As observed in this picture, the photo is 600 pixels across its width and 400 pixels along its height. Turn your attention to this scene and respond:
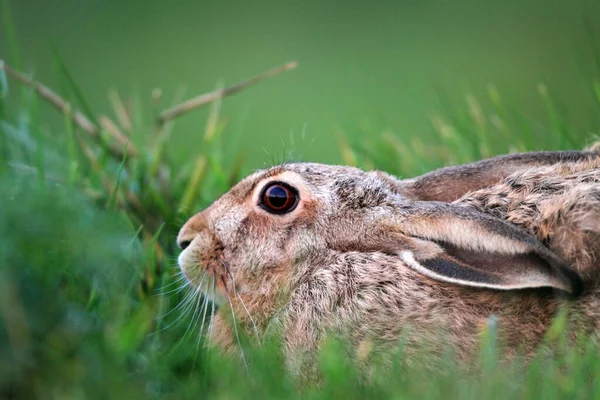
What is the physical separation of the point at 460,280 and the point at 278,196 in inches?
38.8

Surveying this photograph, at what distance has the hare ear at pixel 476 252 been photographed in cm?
323

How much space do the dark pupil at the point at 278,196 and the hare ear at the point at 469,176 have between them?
51cm

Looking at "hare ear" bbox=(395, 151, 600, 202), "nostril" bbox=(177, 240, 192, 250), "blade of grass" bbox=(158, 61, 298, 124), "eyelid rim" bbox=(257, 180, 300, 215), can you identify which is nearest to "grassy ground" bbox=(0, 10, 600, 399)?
"nostril" bbox=(177, 240, 192, 250)

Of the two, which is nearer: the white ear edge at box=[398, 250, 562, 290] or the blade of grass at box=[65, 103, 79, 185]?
the white ear edge at box=[398, 250, 562, 290]

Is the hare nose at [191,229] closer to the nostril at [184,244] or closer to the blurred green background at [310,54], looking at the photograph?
the nostril at [184,244]

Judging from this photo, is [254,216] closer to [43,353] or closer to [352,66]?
[43,353]

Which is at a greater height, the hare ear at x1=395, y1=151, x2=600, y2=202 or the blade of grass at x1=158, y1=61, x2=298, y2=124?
the blade of grass at x1=158, y1=61, x2=298, y2=124

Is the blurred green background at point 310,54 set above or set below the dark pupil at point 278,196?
above

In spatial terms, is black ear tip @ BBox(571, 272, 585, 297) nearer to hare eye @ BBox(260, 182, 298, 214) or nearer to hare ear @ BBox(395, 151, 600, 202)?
hare ear @ BBox(395, 151, 600, 202)

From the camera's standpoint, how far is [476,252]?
11.1 ft

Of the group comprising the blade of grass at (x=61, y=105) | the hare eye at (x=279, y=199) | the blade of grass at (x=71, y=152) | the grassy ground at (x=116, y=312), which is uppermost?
the blade of grass at (x=61, y=105)

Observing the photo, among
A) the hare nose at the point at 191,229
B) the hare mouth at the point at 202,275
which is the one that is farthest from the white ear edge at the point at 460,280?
the hare nose at the point at 191,229

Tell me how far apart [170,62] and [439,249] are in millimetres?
9939

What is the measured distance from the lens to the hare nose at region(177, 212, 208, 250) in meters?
4.08
